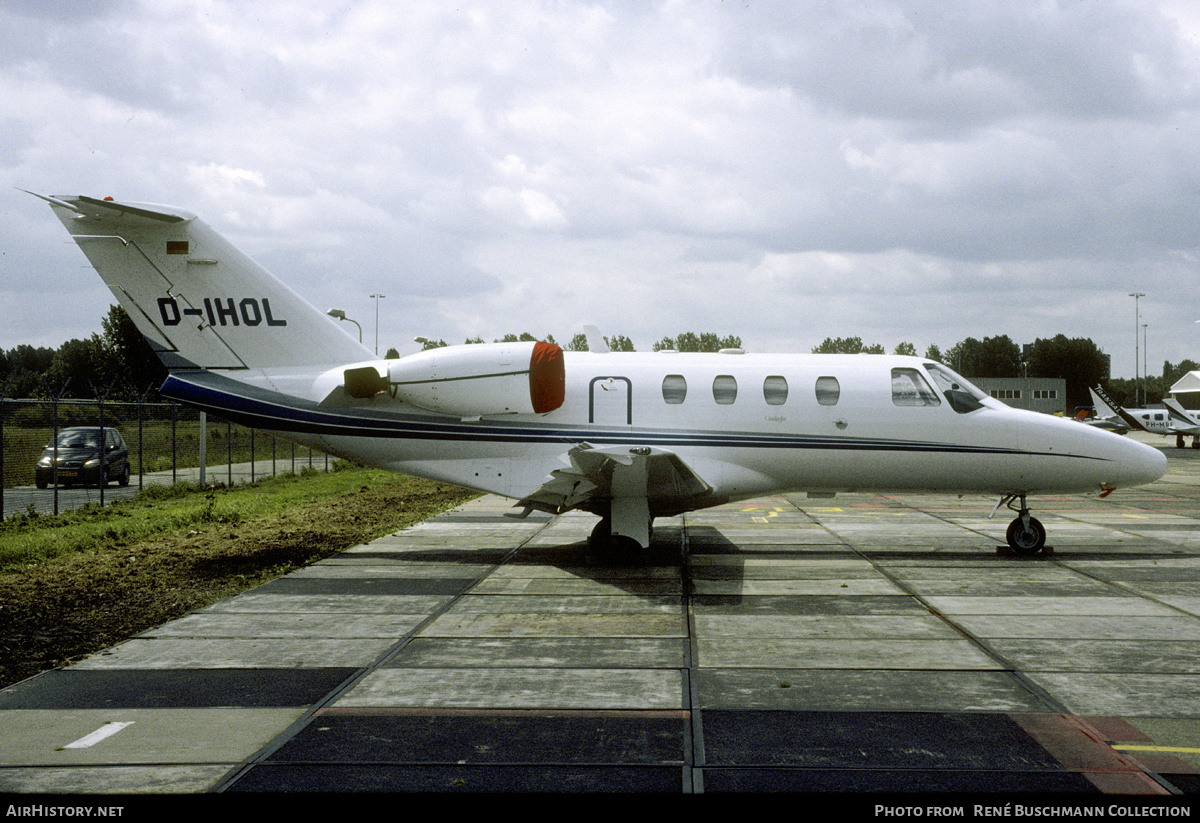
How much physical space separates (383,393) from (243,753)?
7.46m

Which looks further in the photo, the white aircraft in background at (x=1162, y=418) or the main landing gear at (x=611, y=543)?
the white aircraft in background at (x=1162, y=418)

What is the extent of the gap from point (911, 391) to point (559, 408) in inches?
200

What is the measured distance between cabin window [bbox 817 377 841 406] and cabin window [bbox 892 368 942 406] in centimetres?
84

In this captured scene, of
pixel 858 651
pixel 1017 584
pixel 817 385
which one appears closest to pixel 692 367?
pixel 817 385

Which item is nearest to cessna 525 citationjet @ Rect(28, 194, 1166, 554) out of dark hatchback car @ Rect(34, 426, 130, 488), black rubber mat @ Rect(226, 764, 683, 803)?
black rubber mat @ Rect(226, 764, 683, 803)

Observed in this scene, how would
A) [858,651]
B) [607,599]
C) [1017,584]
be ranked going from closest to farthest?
[858,651]
[607,599]
[1017,584]

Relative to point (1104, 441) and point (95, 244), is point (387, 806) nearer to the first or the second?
point (95, 244)

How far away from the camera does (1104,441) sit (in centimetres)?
1288

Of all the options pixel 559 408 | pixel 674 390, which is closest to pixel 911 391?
pixel 674 390

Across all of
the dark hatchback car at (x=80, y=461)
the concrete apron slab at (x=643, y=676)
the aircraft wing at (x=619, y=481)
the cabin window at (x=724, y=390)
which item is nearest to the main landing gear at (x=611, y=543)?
the concrete apron slab at (x=643, y=676)

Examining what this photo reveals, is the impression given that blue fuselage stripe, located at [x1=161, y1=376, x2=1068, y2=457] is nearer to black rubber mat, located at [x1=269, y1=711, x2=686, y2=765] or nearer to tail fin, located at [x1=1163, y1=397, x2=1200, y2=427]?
black rubber mat, located at [x1=269, y1=711, x2=686, y2=765]

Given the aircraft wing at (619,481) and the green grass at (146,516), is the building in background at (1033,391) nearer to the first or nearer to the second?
the green grass at (146,516)

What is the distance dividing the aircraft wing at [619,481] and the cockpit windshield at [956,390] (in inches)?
148

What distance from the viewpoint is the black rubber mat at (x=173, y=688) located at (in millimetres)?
6273
